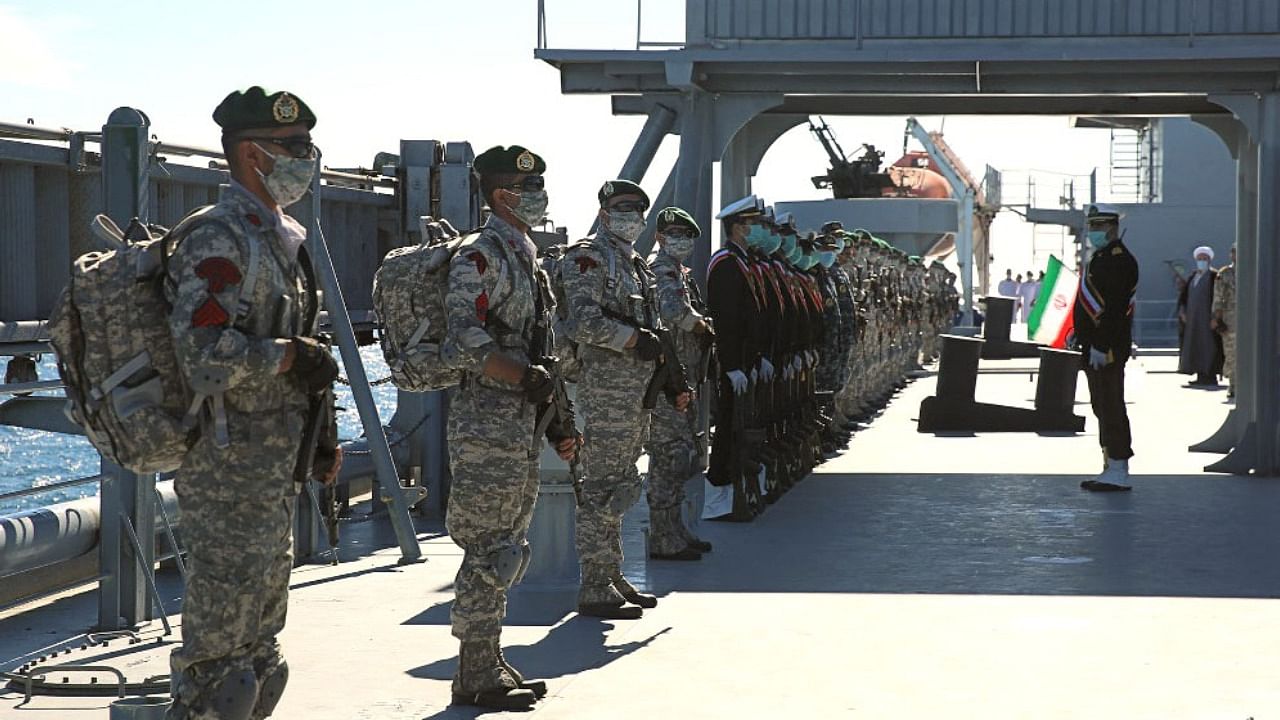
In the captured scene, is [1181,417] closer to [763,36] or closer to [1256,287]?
[1256,287]

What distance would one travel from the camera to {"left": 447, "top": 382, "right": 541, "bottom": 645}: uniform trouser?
19.6 ft

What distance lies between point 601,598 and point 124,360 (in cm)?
375

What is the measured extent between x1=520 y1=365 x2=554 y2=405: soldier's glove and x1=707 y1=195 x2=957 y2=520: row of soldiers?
176 inches

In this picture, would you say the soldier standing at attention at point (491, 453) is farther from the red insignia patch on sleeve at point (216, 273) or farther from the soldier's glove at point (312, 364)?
the red insignia patch on sleeve at point (216, 273)

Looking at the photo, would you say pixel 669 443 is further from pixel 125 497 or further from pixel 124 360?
pixel 124 360

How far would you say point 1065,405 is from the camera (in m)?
18.4

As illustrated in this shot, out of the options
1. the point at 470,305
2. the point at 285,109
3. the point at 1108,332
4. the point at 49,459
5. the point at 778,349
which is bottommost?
the point at 49,459

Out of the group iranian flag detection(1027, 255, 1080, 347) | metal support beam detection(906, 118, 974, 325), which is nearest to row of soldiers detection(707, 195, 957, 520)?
iranian flag detection(1027, 255, 1080, 347)

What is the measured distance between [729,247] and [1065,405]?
890 cm

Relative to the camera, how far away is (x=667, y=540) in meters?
9.48

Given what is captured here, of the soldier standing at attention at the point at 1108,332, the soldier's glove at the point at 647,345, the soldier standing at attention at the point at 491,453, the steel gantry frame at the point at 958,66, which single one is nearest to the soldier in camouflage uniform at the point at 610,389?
the soldier's glove at the point at 647,345

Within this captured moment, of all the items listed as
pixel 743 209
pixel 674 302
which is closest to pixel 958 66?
pixel 743 209

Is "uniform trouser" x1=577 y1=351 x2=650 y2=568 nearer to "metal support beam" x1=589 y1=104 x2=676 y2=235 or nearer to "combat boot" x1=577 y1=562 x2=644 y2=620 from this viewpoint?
"combat boot" x1=577 y1=562 x2=644 y2=620

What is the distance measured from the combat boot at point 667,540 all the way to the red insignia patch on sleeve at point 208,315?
17.1 ft
